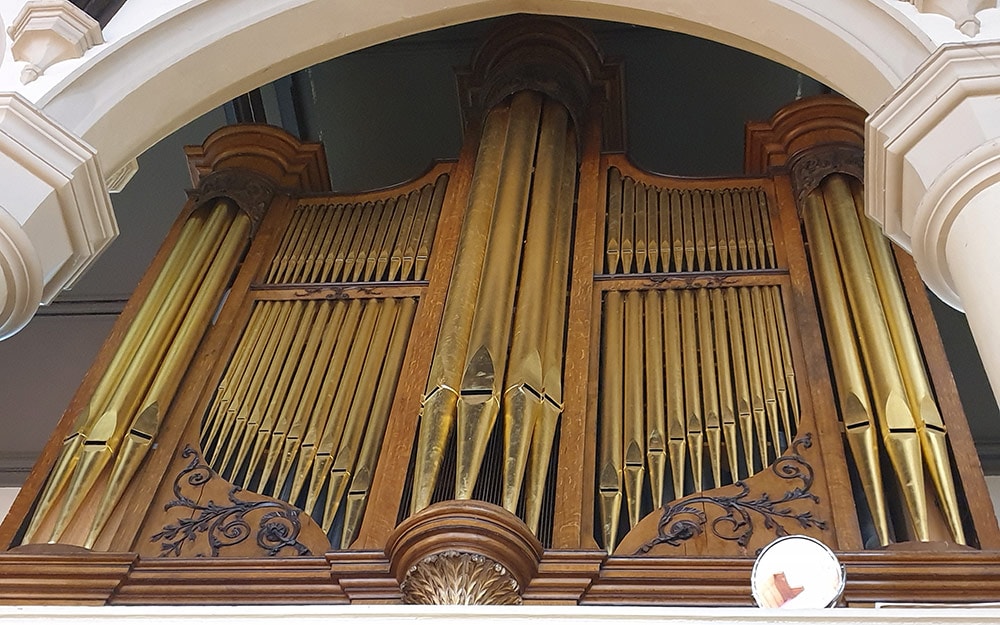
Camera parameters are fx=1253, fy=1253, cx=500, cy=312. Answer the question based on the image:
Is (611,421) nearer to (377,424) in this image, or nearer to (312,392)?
(377,424)

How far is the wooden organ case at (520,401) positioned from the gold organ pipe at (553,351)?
0.04ft

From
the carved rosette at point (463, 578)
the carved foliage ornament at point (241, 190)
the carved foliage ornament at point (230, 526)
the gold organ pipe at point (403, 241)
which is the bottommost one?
the carved rosette at point (463, 578)

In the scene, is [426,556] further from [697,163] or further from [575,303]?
[697,163]

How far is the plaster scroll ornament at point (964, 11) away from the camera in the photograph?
3.49 m

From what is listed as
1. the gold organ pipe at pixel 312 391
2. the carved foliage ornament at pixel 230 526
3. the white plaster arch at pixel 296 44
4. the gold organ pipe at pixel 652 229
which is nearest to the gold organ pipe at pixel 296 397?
the gold organ pipe at pixel 312 391

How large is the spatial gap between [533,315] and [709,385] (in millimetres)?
748

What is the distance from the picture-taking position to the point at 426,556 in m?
3.55

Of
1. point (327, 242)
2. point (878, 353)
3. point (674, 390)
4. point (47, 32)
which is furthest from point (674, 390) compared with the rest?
point (47, 32)

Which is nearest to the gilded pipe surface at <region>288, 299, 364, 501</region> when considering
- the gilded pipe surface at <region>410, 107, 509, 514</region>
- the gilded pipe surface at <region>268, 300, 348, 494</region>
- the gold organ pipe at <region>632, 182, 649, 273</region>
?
the gilded pipe surface at <region>268, 300, 348, 494</region>

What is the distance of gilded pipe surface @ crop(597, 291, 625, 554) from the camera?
4023 millimetres

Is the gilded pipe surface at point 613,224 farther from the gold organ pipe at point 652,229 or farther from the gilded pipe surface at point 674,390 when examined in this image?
the gilded pipe surface at point 674,390

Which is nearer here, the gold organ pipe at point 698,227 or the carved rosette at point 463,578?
the carved rosette at point 463,578

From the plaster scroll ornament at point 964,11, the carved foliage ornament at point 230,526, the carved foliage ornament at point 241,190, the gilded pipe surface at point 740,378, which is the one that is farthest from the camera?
the carved foliage ornament at point 241,190

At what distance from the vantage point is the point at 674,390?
454 centimetres
